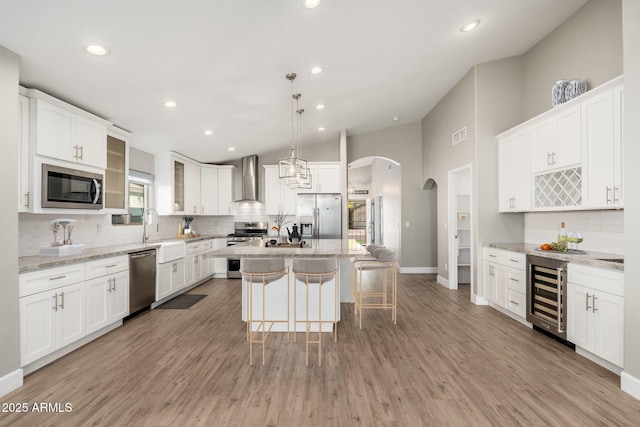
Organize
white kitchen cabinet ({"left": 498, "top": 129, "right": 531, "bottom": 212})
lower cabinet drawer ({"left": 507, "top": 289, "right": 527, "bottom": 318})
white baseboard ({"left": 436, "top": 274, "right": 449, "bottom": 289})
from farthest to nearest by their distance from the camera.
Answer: white baseboard ({"left": 436, "top": 274, "right": 449, "bottom": 289}) → white kitchen cabinet ({"left": 498, "top": 129, "right": 531, "bottom": 212}) → lower cabinet drawer ({"left": 507, "top": 289, "right": 527, "bottom": 318})

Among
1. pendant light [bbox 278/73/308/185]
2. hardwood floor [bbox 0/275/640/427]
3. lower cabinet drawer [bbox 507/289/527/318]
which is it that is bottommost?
hardwood floor [bbox 0/275/640/427]

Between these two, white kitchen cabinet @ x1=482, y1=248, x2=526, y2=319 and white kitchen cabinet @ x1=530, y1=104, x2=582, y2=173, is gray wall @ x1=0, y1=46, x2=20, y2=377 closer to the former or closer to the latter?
white kitchen cabinet @ x1=482, y1=248, x2=526, y2=319

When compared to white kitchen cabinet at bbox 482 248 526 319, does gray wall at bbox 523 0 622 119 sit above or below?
above

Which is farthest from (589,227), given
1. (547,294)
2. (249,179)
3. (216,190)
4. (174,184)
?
(216,190)

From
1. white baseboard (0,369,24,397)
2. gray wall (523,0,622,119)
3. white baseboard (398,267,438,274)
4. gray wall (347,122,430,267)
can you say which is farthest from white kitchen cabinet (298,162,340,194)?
white baseboard (0,369,24,397)

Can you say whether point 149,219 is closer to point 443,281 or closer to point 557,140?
point 443,281

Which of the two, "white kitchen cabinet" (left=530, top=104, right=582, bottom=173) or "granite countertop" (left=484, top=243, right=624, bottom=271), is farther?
"white kitchen cabinet" (left=530, top=104, right=582, bottom=173)

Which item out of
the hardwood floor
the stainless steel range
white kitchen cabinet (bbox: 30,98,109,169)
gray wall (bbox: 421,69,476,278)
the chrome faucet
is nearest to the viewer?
the hardwood floor

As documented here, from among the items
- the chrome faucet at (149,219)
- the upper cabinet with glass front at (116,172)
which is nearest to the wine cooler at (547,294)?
the upper cabinet with glass front at (116,172)

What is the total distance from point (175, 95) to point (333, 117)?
9.51ft

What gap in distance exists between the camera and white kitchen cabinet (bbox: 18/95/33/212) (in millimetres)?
2646

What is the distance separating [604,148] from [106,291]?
5.32 metres

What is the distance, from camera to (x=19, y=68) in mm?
2488

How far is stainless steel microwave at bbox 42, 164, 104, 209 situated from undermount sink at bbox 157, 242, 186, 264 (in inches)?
45.2
